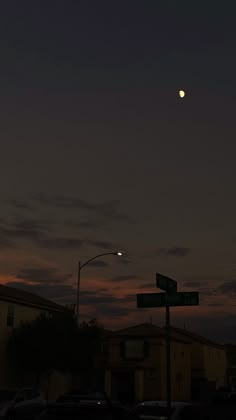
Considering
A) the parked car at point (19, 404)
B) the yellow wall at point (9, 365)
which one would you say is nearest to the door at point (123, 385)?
the yellow wall at point (9, 365)

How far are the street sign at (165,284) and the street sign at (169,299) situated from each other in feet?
0.34

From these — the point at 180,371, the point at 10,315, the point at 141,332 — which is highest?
the point at 141,332

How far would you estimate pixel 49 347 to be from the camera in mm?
39250

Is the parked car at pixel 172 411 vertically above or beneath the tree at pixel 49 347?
beneath

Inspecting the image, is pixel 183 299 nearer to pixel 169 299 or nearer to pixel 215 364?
pixel 169 299

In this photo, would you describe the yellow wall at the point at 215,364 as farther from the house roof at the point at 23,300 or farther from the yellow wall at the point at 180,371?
the house roof at the point at 23,300

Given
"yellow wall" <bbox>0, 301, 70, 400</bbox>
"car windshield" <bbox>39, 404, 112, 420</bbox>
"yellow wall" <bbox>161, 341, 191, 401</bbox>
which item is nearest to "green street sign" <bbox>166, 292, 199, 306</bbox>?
"car windshield" <bbox>39, 404, 112, 420</bbox>

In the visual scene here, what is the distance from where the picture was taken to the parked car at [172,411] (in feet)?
38.8

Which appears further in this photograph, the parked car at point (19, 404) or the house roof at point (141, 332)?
the house roof at point (141, 332)

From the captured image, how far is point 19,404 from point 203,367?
172 feet

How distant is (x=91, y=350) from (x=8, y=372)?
689 centimetres

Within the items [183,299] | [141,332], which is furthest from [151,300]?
[141,332]

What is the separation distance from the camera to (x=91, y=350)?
4231 centimetres

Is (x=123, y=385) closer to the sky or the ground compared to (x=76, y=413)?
closer to the sky
